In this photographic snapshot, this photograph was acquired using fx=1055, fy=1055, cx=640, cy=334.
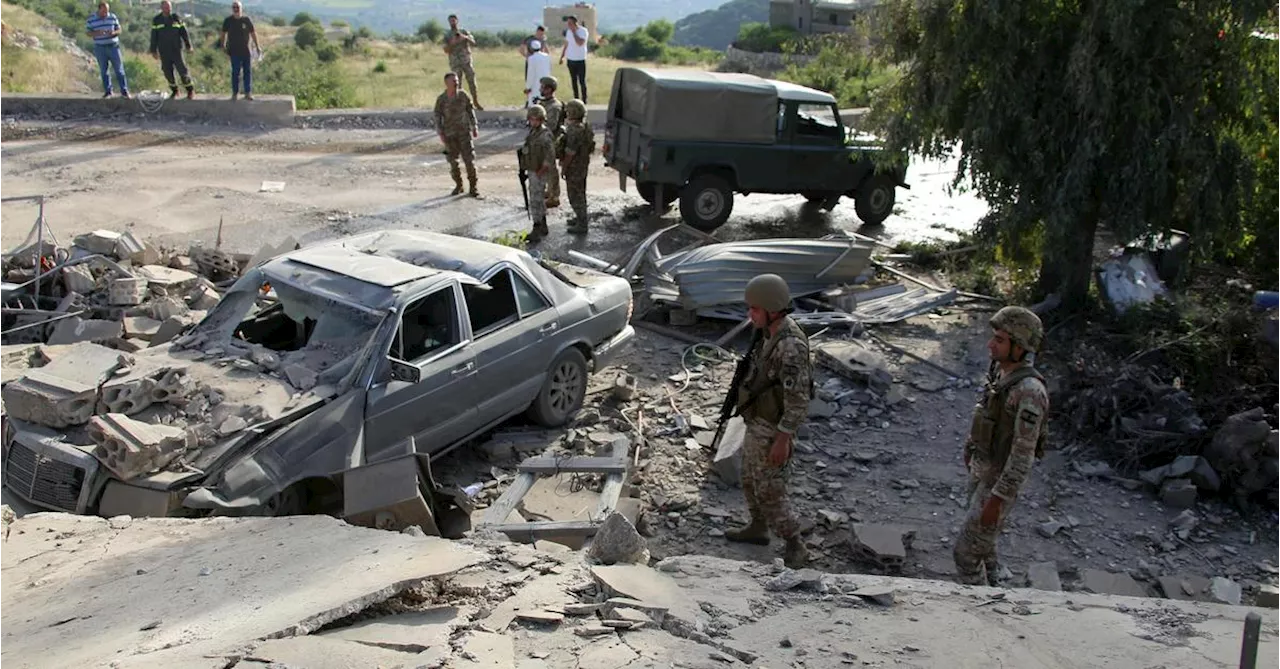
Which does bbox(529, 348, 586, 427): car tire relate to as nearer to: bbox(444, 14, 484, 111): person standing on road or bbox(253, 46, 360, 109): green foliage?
bbox(444, 14, 484, 111): person standing on road

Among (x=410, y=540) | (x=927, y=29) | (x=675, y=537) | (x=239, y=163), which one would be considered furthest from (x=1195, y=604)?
(x=239, y=163)

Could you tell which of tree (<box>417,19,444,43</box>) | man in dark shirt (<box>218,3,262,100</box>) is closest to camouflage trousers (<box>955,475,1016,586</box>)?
man in dark shirt (<box>218,3,262,100</box>)

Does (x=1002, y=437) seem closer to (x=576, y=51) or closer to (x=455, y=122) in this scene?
(x=455, y=122)

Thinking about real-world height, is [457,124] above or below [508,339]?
above

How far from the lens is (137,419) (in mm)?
5734

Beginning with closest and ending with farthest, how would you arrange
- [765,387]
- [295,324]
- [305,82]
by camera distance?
[765,387], [295,324], [305,82]

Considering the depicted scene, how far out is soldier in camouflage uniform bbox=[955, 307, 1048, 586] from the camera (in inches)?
205

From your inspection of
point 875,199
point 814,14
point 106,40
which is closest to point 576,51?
point 875,199

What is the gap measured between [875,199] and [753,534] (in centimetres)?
842

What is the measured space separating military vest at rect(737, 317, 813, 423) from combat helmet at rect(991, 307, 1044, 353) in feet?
3.44

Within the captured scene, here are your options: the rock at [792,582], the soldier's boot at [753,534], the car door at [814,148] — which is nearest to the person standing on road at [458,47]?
the car door at [814,148]

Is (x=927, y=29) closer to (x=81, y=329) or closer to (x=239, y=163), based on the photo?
(x=81, y=329)

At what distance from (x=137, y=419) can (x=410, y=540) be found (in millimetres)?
2121

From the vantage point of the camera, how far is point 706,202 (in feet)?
43.2
